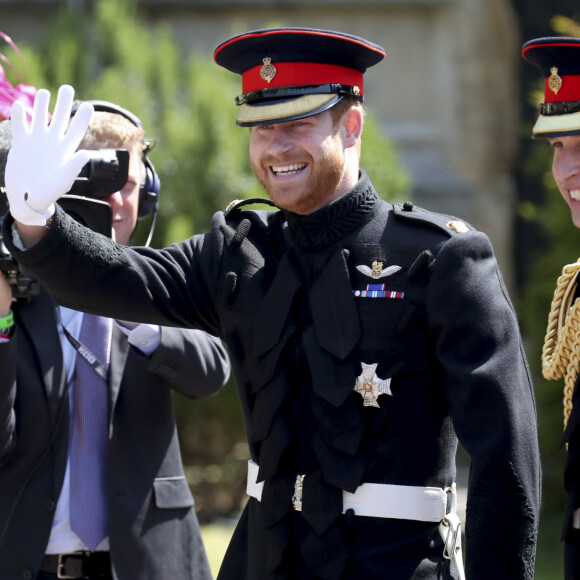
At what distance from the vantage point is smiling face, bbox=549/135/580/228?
2.93 m

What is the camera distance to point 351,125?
9.43ft

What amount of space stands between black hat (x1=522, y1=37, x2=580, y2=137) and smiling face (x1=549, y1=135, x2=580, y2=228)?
0.03 m

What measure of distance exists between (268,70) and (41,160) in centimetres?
58

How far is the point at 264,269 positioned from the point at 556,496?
4606mm

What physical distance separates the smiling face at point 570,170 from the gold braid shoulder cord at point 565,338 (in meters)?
0.25

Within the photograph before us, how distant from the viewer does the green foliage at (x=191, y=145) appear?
23.1 ft

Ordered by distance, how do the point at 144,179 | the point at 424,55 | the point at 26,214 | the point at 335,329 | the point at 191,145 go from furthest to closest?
the point at 424,55 < the point at 191,145 < the point at 144,179 < the point at 335,329 < the point at 26,214

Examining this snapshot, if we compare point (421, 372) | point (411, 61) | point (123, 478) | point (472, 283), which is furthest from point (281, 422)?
point (411, 61)

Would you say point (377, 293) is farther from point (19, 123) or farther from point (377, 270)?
point (19, 123)

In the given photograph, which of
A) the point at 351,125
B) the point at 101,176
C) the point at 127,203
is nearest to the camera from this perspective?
the point at 351,125

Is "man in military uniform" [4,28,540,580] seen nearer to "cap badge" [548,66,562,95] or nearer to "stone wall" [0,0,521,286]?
"cap badge" [548,66,562,95]

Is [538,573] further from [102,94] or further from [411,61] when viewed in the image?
[411,61]

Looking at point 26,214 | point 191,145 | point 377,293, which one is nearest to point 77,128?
point 26,214

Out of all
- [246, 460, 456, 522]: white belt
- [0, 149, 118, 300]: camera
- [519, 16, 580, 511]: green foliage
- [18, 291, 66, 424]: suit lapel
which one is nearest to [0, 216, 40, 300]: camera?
[0, 149, 118, 300]: camera
